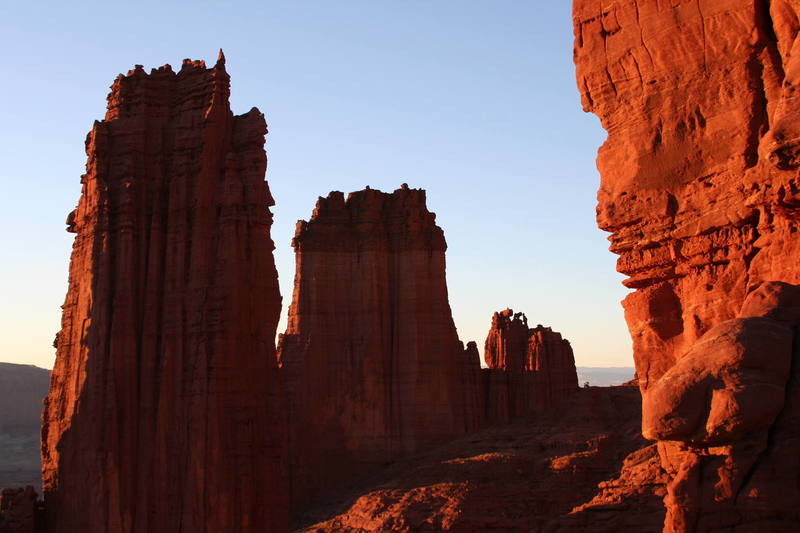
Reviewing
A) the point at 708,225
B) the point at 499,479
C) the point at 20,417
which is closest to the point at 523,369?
the point at 499,479

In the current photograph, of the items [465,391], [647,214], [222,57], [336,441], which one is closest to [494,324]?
[465,391]

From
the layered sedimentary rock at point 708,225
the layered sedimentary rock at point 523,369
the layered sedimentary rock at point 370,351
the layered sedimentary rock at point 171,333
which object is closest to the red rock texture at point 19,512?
the layered sedimentary rock at point 171,333

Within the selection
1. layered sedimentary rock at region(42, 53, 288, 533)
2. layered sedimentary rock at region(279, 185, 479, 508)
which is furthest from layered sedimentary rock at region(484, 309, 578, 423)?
layered sedimentary rock at region(42, 53, 288, 533)

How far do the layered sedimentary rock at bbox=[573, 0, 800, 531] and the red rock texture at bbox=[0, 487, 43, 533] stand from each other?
20.0m

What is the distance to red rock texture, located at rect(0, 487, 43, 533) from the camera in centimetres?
2902

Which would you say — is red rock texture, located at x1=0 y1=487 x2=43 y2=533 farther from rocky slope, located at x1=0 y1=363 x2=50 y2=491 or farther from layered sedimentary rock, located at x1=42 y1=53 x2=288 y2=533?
rocky slope, located at x1=0 y1=363 x2=50 y2=491

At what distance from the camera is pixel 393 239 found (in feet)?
196

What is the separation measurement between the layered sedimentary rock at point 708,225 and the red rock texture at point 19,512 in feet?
65.6

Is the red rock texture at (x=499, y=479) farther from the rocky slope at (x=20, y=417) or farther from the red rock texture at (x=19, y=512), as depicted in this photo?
the rocky slope at (x=20, y=417)

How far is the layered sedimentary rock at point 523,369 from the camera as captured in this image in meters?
63.4

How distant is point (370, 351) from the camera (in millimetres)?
58781

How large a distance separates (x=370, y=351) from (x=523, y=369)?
11.7 metres

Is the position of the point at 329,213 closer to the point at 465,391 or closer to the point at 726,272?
the point at 465,391

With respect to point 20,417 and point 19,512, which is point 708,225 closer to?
point 19,512
